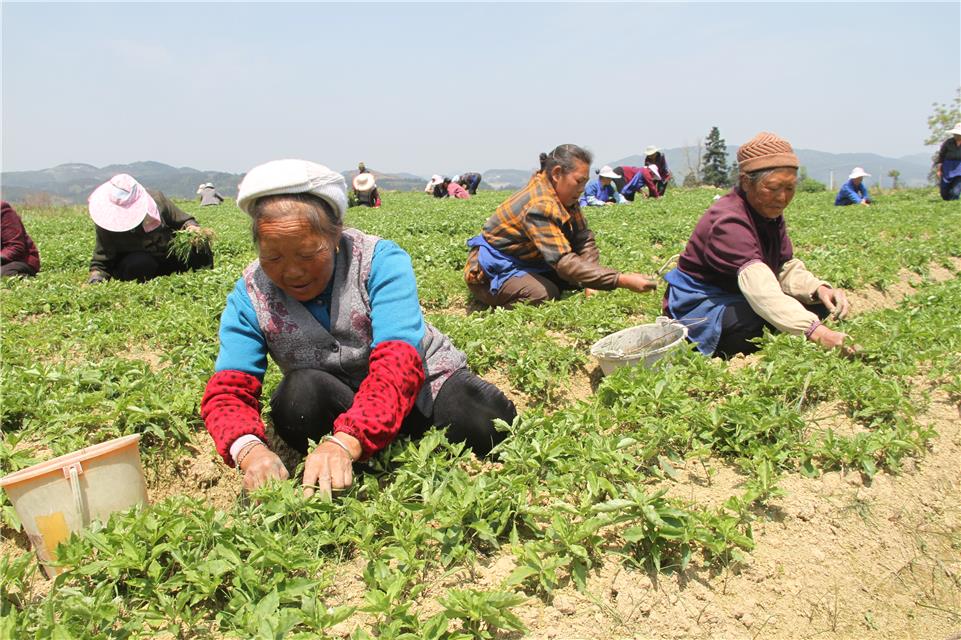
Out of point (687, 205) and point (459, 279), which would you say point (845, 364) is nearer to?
point (459, 279)

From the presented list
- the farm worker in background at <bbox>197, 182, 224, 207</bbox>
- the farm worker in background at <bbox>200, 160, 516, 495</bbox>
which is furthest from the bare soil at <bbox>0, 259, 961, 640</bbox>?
the farm worker in background at <bbox>197, 182, 224, 207</bbox>

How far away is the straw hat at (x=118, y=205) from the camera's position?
5.90 m

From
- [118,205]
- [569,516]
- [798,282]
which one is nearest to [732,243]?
[798,282]

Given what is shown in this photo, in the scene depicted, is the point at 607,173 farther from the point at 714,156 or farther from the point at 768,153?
the point at 714,156

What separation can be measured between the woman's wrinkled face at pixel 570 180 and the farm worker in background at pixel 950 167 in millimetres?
11956

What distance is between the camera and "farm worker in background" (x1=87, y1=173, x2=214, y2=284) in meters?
5.97

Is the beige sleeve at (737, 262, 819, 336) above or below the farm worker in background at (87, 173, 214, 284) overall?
below

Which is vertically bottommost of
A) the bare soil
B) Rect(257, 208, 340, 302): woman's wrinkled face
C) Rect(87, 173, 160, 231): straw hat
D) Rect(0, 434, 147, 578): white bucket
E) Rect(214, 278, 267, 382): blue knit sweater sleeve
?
the bare soil

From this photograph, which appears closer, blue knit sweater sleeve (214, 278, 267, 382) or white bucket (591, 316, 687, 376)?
blue knit sweater sleeve (214, 278, 267, 382)

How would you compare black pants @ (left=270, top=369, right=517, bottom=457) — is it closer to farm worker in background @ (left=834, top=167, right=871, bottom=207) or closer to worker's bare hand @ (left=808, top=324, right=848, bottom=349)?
worker's bare hand @ (left=808, top=324, right=848, bottom=349)

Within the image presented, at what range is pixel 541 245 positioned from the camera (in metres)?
4.89

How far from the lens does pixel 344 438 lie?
2.05 meters

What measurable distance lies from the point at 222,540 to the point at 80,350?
3171mm

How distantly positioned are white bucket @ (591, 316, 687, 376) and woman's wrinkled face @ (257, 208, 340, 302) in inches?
66.0
